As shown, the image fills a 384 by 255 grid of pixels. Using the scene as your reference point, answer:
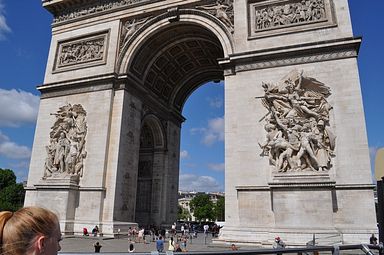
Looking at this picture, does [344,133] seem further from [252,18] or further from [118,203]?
[118,203]

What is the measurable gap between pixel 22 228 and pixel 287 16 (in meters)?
17.6

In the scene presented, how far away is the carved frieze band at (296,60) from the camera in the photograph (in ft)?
49.1

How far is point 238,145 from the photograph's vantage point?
51.6 feet

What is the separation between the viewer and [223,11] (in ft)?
61.1

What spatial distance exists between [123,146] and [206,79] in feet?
36.7

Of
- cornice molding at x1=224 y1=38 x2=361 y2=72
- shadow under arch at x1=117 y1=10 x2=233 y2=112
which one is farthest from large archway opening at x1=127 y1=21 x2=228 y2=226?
cornice molding at x1=224 y1=38 x2=361 y2=72

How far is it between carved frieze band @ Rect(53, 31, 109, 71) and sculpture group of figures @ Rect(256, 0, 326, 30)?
9.94 m

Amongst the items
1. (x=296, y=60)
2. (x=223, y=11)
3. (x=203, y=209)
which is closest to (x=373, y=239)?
(x=296, y=60)

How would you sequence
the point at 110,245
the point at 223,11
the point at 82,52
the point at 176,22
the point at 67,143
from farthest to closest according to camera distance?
1. the point at 82,52
2. the point at 176,22
3. the point at 67,143
4. the point at 223,11
5. the point at 110,245

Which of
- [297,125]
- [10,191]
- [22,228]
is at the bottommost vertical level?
[22,228]

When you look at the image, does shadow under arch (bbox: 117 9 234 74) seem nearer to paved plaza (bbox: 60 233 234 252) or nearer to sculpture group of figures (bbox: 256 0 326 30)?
sculpture group of figures (bbox: 256 0 326 30)

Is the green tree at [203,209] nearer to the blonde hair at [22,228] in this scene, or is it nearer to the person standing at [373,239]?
the person standing at [373,239]

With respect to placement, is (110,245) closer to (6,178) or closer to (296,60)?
(296,60)

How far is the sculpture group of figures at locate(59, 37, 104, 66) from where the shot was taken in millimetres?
21047
